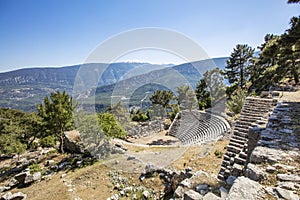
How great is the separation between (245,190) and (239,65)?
25.8 metres

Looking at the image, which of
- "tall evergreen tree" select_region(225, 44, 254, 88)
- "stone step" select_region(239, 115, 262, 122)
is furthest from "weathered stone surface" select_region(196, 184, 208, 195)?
"tall evergreen tree" select_region(225, 44, 254, 88)

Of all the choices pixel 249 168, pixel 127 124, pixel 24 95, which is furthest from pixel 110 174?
pixel 24 95

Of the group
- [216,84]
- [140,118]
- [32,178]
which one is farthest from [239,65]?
[32,178]

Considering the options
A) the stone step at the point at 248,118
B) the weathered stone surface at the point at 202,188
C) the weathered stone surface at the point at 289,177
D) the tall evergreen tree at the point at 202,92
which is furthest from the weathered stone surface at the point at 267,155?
the tall evergreen tree at the point at 202,92

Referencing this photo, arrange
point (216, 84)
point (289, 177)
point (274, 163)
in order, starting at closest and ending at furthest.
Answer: point (289, 177) → point (274, 163) → point (216, 84)

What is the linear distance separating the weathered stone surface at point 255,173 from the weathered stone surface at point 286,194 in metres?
0.31

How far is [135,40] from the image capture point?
1140cm

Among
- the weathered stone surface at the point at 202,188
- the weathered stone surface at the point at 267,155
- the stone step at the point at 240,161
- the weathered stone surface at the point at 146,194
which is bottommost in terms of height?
the weathered stone surface at the point at 146,194

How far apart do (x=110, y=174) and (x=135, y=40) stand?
895 centimetres

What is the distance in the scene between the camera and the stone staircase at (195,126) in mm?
13648

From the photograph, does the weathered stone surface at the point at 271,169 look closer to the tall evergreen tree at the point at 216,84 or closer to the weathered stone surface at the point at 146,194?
the weathered stone surface at the point at 146,194

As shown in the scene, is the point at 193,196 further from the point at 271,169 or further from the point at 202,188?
the point at 271,169

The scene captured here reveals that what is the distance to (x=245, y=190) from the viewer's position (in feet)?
7.22

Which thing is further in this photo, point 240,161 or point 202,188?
point 240,161
